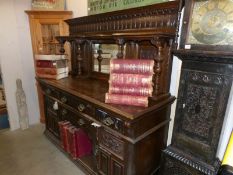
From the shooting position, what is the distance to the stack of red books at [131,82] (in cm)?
135

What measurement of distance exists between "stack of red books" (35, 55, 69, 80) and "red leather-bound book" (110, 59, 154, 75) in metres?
1.05

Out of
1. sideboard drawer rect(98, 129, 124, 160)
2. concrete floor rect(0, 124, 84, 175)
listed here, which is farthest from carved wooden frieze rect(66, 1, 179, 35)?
concrete floor rect(0, 124, 84, 175)

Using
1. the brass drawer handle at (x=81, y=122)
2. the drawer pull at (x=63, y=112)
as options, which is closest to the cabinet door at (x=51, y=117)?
the drawer pull at (x=63, y=112)

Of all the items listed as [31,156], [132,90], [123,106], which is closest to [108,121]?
[123,106]

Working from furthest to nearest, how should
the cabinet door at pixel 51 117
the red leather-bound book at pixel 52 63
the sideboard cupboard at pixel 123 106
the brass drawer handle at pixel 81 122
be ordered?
1. the cabinet door at pixel 51 117
2. the red leather-bound book at pixel 52 63
3. the brass drawer handle at pixel 81 122
4. the sideboard cupboard at pixel 123 106

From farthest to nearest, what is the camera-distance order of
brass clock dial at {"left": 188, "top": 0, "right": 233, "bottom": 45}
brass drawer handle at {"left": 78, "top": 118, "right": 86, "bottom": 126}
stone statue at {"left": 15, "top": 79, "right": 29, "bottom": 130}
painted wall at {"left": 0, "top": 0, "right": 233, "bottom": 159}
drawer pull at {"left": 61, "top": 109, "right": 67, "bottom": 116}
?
stone statue at {"left": 15, "top": 79, "right": 29, "bottom": 130} < painted wall at {"left": 0, "top": 0, "right": 233, "bottom": 159} < drawer pull at {"left": 61, "top": 109, "right": 67, "bottom": 116} < brass drawer handle at {"left": 78, "top": 118, "right": 86, "bottom": 126} < brass clock dial at {"left": 188, "top": 0, "right": 233, "bottom": 45}

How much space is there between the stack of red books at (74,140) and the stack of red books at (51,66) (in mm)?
617

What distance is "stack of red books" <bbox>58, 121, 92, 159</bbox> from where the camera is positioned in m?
1.94

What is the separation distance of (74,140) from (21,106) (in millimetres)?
1342

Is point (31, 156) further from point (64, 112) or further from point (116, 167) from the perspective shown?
point (116, 167)

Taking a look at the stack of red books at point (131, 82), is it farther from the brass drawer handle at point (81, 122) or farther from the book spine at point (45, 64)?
the book spine at point (45, 64)

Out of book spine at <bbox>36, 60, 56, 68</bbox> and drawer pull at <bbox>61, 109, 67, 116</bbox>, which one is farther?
book spine at <bbox>36, 60, 56, 68</bbox>

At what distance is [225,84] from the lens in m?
1.14

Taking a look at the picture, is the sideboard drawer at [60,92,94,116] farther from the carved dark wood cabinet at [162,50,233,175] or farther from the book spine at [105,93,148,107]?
the carved dark wood cabinet at [162,50,233,175]
